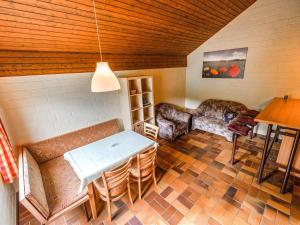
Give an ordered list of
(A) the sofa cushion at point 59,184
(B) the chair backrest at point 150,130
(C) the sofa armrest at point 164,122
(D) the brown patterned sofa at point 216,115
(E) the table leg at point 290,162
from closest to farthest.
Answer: (A) the sofa cushion at point 59,184 < (E) the table leg at point 290,162 < (B) the chair backrest at point 150,130 < (C) the sofa armrest at point 164,122 < (D) the brown patterned sofa at point 216,115

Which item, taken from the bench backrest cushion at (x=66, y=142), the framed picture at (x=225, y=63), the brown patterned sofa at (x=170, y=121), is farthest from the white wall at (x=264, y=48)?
the bench backrest cushion at (x=66, y=142)

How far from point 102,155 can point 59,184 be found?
2.17ft

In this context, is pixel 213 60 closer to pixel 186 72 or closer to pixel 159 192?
pixel 186 72

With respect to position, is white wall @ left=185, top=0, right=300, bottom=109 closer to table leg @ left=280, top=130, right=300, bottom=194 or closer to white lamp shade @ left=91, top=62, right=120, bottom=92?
table leg @ left=280, top=130, right=300, bottom=194

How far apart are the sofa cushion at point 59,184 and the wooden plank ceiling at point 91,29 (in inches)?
57.5

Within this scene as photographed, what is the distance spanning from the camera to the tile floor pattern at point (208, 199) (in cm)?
184

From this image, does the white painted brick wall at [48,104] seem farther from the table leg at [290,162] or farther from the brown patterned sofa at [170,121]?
the table leg at [290,162]

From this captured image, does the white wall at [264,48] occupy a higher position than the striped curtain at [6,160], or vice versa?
the white wall at [264,48]

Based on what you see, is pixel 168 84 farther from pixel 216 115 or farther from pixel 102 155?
pixel 102 155

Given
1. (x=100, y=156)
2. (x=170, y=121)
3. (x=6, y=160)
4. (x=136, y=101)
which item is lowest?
(x=170, y=121)

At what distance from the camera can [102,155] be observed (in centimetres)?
203

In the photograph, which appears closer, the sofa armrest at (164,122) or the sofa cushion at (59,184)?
the sofa cushion at (59,184)

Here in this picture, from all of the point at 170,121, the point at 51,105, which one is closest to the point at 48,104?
the point at 51,105

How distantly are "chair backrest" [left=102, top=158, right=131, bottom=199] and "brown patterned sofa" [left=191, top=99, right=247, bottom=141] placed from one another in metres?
2.77
